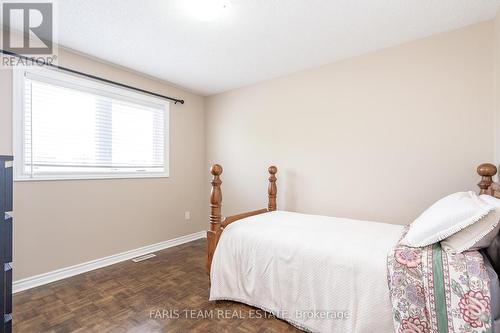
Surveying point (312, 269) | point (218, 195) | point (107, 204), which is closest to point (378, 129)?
point (312, 269)

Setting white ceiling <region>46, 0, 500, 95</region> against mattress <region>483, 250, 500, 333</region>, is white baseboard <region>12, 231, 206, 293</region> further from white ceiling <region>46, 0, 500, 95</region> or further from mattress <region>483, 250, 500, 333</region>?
mattress <region>483, 250, 500, 333</region>

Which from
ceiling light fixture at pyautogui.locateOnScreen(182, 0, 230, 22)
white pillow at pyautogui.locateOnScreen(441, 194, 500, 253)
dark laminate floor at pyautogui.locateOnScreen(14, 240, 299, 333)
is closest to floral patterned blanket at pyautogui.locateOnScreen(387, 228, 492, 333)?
white pillow at pyautogui.locateOnScreen(441, 194, 500, 253)

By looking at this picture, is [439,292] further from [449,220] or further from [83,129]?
[83,129]

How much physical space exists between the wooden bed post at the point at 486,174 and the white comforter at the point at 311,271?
67 centimetres

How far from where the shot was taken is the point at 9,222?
1.31m

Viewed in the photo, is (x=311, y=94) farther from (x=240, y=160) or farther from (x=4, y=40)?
(x=4, y=40)

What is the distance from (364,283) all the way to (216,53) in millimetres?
2370

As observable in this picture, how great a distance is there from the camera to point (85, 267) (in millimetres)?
2525

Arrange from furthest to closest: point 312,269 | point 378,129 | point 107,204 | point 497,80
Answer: point 107,204, point 378,129, point 497,80, point 312,269

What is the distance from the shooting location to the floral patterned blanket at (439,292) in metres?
0.98

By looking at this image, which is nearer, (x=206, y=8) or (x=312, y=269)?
(x=312, y=269)

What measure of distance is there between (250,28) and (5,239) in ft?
7.17

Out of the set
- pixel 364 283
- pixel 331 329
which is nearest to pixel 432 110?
pixel 364 283

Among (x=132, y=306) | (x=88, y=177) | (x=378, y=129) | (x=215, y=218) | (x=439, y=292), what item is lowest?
(x=132, y=306)
